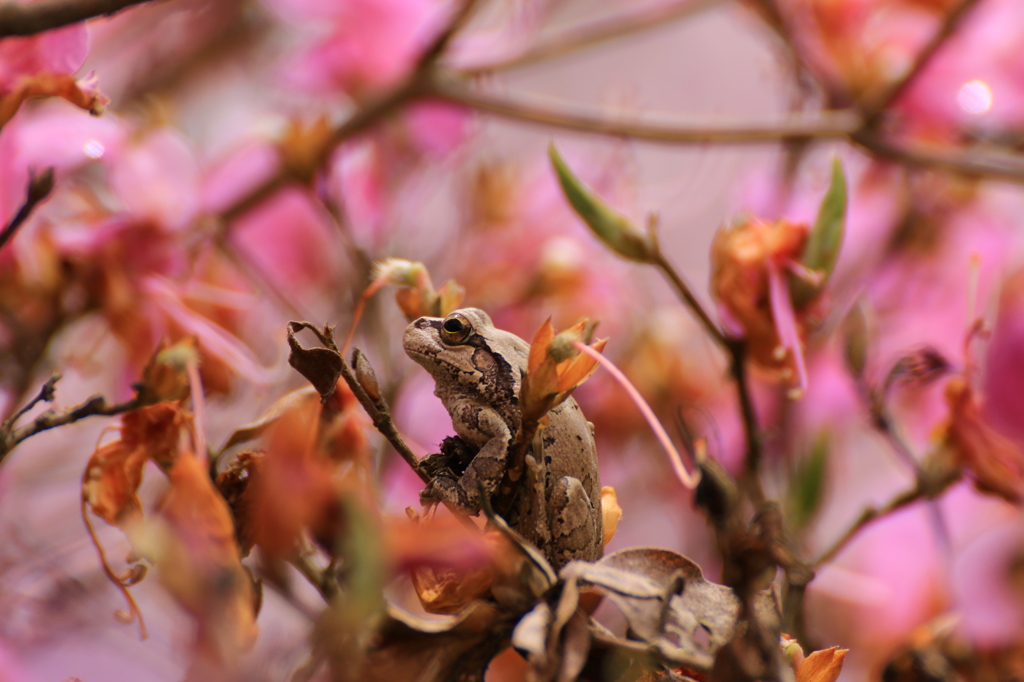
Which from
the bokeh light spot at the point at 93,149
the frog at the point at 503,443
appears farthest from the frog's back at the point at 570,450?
the bokeh light spot at the point at 93,149

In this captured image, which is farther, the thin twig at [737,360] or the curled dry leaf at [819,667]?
the thin twig at [737,360]

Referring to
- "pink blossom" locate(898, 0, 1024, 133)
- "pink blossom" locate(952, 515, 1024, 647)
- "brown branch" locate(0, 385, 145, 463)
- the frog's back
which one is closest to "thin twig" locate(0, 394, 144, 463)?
"brown branch" locate(0, 385, 145, 463)

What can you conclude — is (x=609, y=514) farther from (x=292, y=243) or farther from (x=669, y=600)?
(x=292, y=243)

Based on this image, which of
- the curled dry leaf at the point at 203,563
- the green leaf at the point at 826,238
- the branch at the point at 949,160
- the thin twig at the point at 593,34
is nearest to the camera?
the curled dry leaf at the point at 203,563

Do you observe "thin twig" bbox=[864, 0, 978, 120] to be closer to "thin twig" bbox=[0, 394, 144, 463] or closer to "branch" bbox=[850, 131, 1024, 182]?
"branch" bbox=[850, 131, 1024, 182]

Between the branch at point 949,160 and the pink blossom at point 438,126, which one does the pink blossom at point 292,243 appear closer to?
the pink blossom at point 438,126

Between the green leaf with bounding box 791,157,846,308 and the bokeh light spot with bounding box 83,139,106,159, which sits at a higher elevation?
the green leaf with bounding box 791,157,846,308
